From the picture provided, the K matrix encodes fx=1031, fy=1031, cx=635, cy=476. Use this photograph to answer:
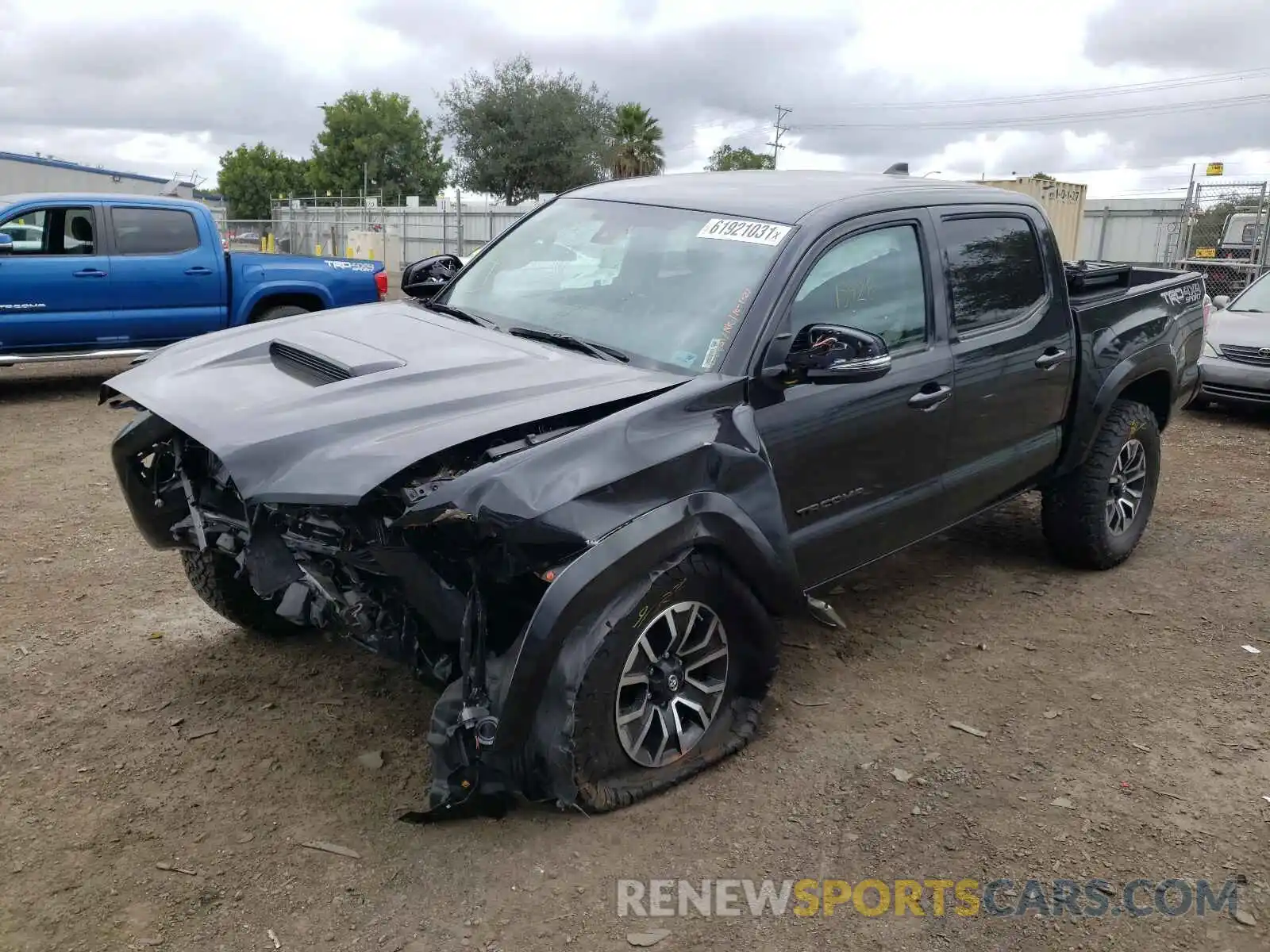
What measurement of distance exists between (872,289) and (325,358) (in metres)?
1.96

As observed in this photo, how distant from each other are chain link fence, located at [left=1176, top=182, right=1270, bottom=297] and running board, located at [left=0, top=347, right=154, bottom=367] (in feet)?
40.9

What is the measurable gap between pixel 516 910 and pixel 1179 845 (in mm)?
1991

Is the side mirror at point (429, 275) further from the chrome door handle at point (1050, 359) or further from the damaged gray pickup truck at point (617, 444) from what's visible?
the chrome door handle at point (1050, 359)

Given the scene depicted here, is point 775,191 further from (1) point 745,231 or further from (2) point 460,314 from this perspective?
(2) point 460,314

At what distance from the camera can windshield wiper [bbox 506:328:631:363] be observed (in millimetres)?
3461

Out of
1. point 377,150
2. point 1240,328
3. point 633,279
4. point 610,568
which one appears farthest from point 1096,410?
point 377,150

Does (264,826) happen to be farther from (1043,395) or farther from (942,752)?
(1043,395)

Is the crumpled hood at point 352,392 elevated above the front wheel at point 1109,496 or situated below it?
above

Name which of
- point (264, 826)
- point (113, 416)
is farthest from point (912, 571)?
point (113, 416)

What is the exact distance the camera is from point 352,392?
3062mm

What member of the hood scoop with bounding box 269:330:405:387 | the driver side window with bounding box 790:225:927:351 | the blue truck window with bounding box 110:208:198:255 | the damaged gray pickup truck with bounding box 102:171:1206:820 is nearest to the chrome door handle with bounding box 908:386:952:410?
the damaged gray pickup truck with bounding box 102:171:1206:820

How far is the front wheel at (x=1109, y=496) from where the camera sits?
199 inches

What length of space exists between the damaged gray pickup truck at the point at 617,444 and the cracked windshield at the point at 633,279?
14mm

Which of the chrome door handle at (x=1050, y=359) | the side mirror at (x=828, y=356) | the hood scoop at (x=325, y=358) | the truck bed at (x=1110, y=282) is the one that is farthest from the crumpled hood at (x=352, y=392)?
the truck bed at (x=1110, y=282)
